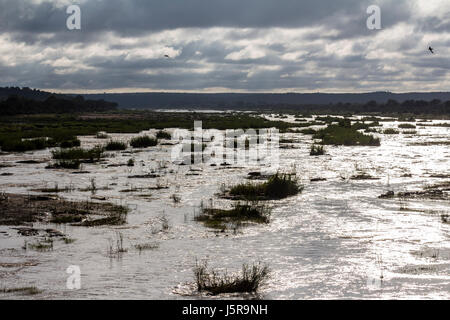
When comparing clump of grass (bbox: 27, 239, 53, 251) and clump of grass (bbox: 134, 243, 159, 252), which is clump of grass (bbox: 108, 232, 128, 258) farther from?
clump of grass (bbox: 27, 239, 53, 251)

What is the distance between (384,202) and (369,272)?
22.2ft

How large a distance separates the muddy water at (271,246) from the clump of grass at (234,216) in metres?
0.37

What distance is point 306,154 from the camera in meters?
30.2

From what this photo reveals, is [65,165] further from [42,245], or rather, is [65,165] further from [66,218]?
[42,245]

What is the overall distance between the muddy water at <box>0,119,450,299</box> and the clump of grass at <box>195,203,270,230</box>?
0.37m

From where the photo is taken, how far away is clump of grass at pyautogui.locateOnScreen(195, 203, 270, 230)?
42.6 feet

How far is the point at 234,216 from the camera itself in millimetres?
13680

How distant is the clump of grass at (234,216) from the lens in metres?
13.0

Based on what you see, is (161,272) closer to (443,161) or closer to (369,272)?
(369,272)

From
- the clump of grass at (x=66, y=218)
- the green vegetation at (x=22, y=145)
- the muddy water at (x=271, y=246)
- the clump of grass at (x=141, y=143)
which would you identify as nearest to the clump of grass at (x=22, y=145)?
the green vegetation at (x=22, y=145)

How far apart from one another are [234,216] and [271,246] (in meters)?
2.92

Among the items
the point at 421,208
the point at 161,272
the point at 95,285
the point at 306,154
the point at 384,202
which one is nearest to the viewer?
the point at 95,285

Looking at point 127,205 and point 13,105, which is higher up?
point 13,105

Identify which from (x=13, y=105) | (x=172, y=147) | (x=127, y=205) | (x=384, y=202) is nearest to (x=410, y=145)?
(x=172, y=147)
